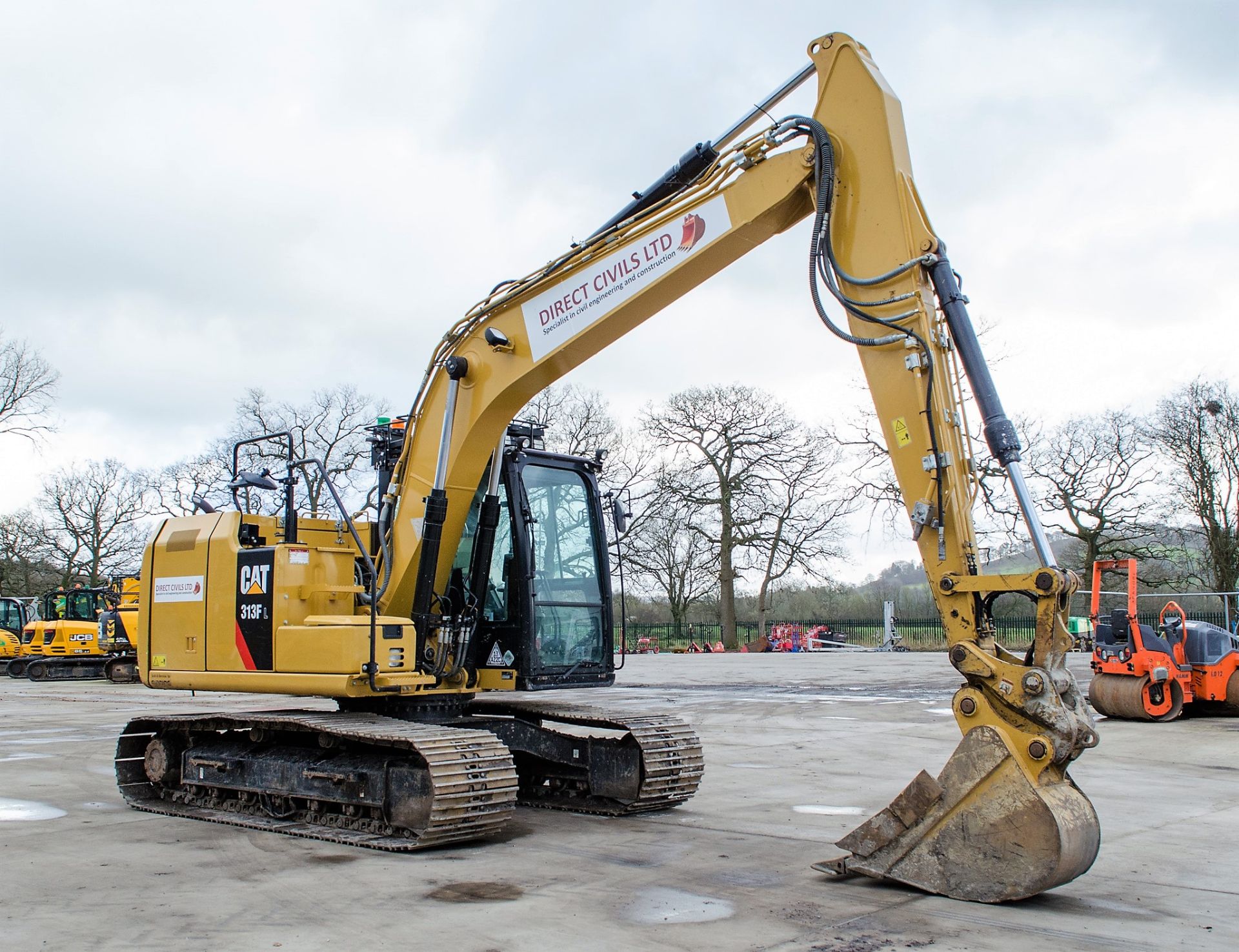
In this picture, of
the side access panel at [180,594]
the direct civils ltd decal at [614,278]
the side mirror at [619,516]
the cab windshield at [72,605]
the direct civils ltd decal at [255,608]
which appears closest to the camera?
the direct civils ltd decal at [614,278]

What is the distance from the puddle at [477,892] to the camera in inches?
218

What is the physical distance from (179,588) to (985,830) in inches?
244

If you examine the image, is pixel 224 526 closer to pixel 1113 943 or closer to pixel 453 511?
pixel 453 511

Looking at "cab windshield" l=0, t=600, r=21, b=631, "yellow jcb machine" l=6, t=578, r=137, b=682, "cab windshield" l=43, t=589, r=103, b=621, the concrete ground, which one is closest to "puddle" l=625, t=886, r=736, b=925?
the concrete ground

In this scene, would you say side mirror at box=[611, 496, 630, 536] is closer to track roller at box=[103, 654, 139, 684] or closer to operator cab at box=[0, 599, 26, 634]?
track roller at box=[103, 654, 139, 684]

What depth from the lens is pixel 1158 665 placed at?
541 inches

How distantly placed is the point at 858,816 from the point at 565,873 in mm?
2600

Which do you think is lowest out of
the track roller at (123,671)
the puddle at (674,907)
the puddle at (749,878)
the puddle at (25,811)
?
the puddle at (749,878)

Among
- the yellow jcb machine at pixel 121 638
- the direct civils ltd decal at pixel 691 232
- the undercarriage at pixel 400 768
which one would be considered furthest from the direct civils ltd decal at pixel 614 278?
the yellow jcb machine at pixel 121 638

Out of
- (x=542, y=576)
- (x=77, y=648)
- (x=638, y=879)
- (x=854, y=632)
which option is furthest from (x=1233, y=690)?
(x=854, y=632)

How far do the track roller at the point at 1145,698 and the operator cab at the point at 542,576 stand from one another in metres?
8.59

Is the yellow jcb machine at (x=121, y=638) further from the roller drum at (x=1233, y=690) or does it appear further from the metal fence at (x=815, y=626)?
the roller drum at (x=1233, y=690)

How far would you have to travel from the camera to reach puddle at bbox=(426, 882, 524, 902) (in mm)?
5543

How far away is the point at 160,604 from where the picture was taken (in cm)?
861
